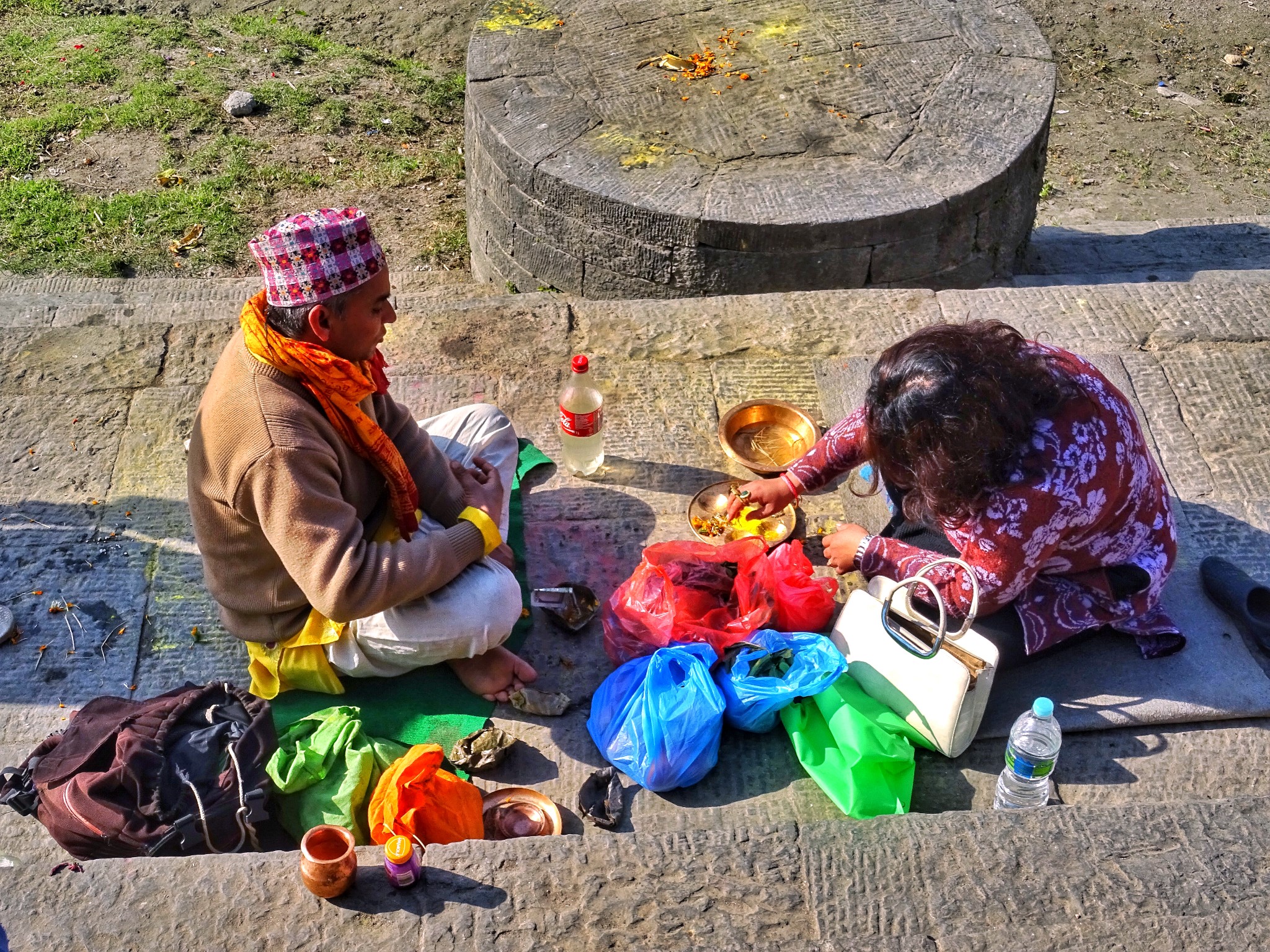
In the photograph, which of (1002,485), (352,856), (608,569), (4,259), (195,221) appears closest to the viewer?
(352,856)

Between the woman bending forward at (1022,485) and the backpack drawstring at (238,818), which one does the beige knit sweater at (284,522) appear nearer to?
the backpack drawstring at (238,818)

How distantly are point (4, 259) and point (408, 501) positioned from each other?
4.09m

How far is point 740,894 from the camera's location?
2154 mm

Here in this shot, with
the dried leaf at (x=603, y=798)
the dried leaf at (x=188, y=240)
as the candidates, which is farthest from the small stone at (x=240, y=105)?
the dried leaf at (x=603, y=798)

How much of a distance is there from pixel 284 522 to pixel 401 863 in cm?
90

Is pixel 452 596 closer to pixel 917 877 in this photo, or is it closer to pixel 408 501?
pixel 408 501

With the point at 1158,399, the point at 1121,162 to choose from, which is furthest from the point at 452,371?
the point at 1121,162

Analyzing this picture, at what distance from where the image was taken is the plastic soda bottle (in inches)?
143

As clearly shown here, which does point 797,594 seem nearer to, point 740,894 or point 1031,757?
point 1031,757

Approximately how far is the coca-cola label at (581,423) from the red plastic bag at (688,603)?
58cm

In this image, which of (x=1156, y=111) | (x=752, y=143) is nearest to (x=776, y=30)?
(x=752, y=143)

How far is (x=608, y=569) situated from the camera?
351cm

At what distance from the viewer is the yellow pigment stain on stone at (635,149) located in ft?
15.9

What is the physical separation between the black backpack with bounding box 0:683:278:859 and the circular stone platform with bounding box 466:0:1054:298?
9.32 ft
